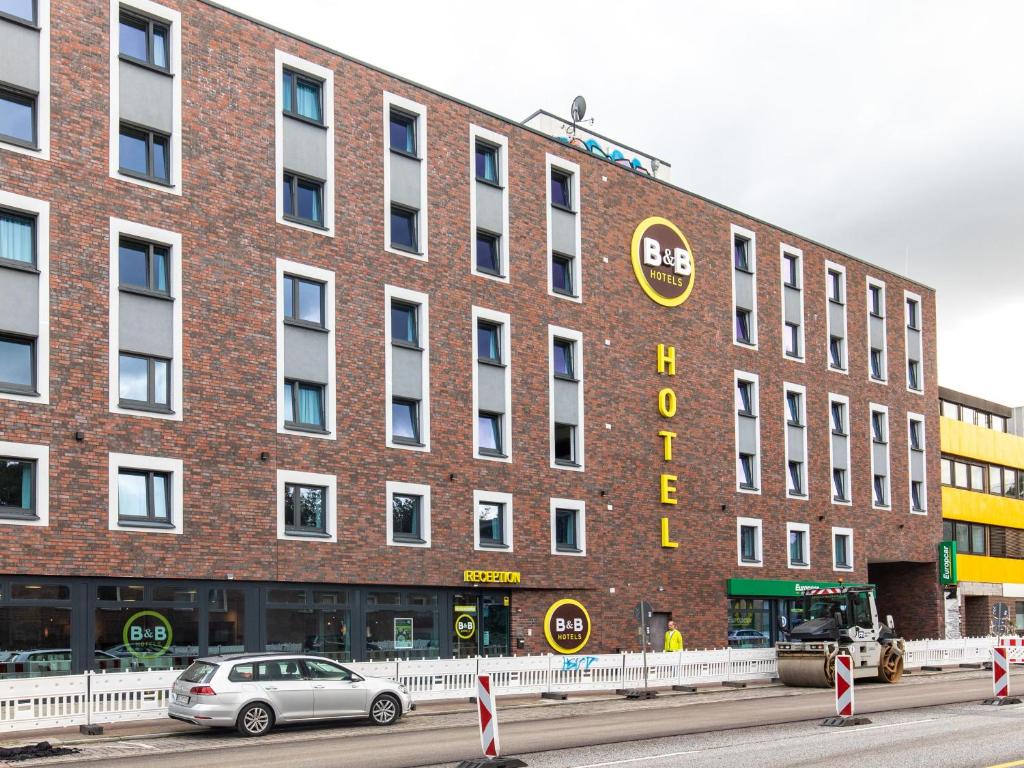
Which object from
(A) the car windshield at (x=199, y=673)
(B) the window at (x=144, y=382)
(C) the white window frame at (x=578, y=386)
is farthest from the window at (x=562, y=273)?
(A) the car windshield at (x=199, y=673)

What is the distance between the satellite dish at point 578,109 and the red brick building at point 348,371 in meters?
4.57

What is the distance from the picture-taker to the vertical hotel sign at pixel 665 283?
39.6m

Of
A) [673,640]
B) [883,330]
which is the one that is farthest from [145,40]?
[883,330]

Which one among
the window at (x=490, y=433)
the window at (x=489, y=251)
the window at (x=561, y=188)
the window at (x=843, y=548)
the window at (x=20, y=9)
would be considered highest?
the window at (x=20, y=9)

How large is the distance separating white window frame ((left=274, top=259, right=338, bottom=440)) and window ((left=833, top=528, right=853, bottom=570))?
23.5 metres

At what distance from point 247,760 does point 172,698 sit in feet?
15.5

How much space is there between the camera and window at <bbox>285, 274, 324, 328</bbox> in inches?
1204

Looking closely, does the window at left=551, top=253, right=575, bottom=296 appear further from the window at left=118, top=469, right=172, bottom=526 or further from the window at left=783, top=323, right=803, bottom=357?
the window at left=118, top=469, right=172, bottom=526

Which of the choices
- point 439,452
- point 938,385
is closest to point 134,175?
point 439,452

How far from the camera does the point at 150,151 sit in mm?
28328

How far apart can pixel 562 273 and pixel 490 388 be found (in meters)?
5.19

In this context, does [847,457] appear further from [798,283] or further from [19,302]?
[19,302]

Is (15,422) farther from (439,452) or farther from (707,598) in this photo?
(707,598)

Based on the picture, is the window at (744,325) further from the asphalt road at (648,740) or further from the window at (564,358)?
the asphalt road at (648,740)
